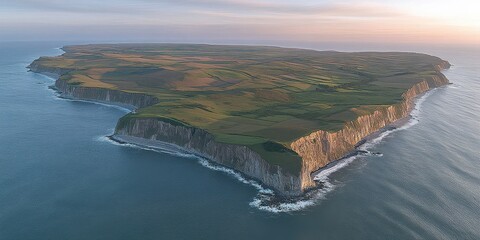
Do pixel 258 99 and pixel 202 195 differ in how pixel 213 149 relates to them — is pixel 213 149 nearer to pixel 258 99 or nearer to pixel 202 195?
pixel 202 195

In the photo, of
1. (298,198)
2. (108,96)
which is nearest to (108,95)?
(108,96)

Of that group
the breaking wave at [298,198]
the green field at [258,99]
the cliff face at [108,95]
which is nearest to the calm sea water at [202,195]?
the breaking wave at [298,198]

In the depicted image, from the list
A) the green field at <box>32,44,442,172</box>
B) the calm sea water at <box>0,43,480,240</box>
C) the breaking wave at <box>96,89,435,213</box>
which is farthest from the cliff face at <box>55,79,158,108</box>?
the breaking wave at <box>96,89,435,213</box>

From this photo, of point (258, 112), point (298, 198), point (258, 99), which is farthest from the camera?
point (258, 99)

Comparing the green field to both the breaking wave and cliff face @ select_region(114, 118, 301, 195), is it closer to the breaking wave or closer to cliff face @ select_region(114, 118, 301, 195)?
cliff face @ select_region(114, 118, 301, 195)

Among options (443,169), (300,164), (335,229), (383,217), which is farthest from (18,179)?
(443,169)

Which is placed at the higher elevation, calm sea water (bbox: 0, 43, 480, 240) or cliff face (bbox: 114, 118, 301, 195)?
cliff face (bbox: 114, 118, 301, 195)

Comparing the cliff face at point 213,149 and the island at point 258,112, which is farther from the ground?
the island at point 258,112

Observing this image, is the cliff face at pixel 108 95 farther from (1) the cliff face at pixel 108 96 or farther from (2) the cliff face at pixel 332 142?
(2) the cliff face at pixel 332 142
